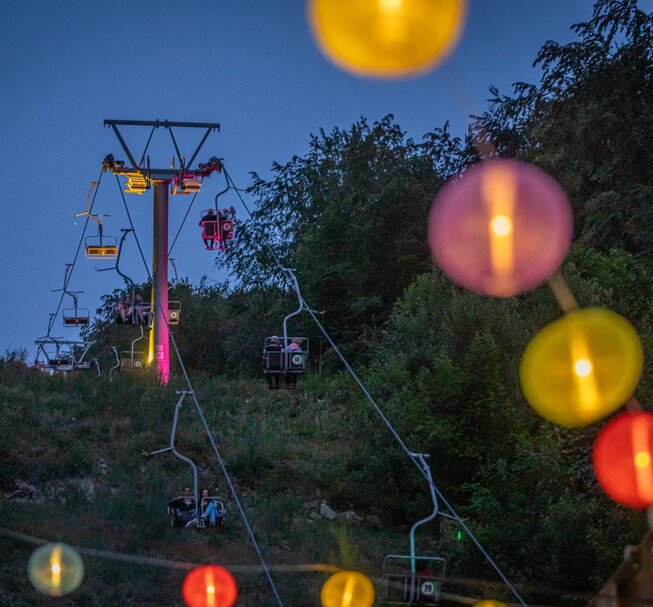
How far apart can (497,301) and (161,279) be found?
361 inches

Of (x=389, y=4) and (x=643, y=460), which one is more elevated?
(x=389, y=4)

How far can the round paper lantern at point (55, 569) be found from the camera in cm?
2355

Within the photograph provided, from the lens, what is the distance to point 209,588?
24.2 m

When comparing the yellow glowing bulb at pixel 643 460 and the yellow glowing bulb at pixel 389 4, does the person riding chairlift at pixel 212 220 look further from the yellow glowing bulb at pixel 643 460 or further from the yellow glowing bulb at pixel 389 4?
the yellow glowing bulb at pixel 389 4

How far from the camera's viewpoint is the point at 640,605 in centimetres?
1130

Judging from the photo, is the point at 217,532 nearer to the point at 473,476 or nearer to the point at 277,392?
the point at 473,476

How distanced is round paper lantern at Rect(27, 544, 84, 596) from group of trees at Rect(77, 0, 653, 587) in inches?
327

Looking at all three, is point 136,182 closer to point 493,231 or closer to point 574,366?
point 493,231

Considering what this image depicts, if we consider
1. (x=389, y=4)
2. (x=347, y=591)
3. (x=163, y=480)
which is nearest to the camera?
(x=389, y=4)

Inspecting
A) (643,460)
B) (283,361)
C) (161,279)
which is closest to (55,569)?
(283,361)

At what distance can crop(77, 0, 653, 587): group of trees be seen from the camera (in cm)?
2464

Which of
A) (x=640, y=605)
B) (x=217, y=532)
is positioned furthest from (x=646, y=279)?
(x=640, y=605)

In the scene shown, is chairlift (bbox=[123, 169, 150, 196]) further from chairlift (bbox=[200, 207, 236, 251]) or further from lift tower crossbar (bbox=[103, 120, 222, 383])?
chairlift (bbox=[200, 207, 236, 251])

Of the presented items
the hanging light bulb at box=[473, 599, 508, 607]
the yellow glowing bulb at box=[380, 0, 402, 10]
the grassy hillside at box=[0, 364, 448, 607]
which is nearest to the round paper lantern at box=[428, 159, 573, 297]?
the grassy hillside at box=[0, 364, 448, 607]
